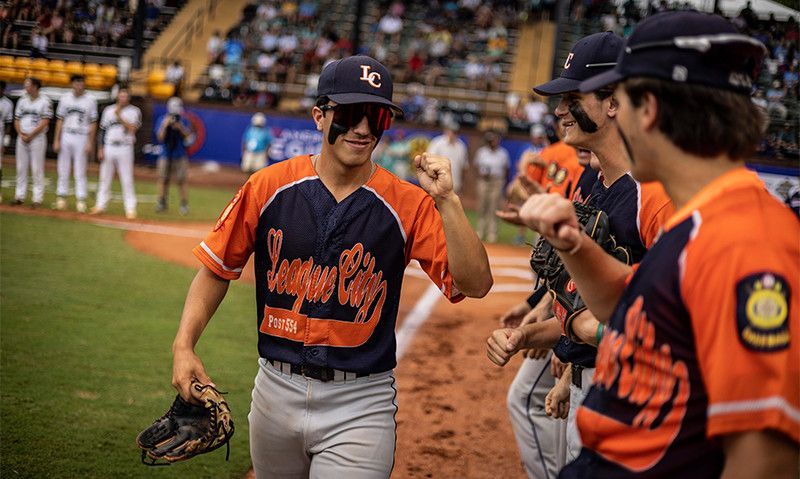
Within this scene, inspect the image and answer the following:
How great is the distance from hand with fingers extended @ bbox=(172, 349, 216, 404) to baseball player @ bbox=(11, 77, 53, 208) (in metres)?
12.7

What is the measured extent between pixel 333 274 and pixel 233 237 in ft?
1.48

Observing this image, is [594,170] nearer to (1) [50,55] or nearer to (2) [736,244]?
(2) [736,244]

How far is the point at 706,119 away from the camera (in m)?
2.05

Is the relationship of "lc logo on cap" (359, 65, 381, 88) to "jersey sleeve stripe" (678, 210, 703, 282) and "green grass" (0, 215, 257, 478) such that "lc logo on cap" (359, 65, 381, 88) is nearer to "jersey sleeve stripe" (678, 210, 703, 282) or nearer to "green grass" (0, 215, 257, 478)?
"jersey sleeve stripe" (678, 210, 703, 282)

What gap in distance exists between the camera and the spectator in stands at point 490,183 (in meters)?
17.0

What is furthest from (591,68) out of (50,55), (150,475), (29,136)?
(50,55)

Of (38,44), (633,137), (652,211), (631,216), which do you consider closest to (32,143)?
(38,44)

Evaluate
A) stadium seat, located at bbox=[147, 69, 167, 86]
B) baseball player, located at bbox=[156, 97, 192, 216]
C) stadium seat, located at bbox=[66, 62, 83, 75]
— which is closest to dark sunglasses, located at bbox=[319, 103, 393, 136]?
baseball player, located at bbox=[156, 97, 192, 216]

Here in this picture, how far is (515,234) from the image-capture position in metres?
18.8

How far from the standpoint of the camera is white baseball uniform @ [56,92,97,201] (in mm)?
15031

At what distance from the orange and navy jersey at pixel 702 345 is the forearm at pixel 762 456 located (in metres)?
0.03

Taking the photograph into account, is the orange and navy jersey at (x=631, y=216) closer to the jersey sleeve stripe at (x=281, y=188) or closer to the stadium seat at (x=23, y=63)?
the jersey sleeve stripe at (x=281, y=188)

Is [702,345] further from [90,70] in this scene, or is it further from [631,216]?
[90,70]

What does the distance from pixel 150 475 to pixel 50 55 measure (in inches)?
842
